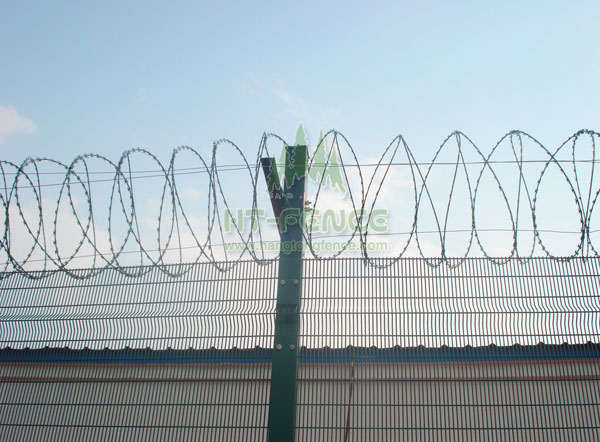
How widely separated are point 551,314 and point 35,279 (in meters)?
6.60

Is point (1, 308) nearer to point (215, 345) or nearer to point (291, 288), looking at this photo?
point (215, 345)

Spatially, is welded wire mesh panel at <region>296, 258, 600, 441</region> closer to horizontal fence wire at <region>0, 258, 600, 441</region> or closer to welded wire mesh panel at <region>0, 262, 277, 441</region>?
horizontal fence wire at <region>0, 258, 600, 441</region>

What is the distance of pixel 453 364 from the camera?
5594 millimetres

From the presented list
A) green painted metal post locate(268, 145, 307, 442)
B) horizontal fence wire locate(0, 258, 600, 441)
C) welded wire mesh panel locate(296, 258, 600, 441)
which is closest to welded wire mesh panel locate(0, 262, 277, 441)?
horizontal fence wire locate(0, 258, 600, 441)

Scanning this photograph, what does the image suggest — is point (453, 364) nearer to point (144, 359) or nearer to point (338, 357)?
point (338, 357)

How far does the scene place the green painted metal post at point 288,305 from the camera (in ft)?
17.9

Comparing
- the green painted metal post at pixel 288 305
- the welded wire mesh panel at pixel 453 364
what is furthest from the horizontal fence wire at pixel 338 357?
the green painted metal post at pixel 288 305

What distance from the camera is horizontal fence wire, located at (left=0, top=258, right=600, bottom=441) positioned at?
217 inches

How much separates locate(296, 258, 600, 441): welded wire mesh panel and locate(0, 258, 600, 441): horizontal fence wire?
0.01m

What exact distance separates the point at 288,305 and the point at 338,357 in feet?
2.64

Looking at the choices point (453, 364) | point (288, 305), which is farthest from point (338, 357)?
point (453, 364)

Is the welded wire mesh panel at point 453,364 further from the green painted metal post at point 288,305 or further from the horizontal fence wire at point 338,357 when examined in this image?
the green painted metal post at point 288,305

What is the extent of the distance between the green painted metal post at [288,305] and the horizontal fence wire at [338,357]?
5.7 inches

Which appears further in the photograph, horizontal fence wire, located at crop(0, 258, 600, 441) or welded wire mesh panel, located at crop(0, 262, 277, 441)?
welded wire mesh panel, located at crop(0, 262, 277, 441)
